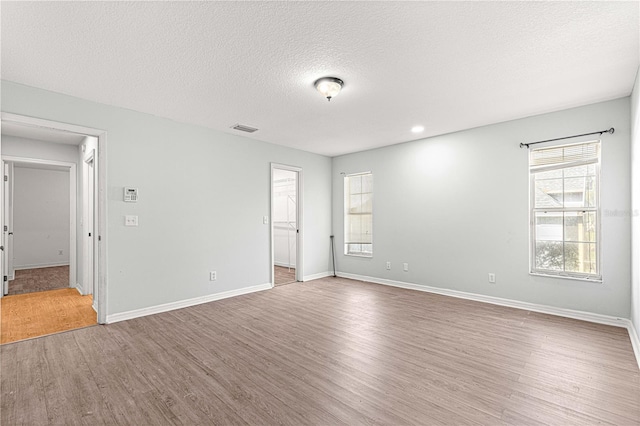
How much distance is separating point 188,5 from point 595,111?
14.5 ft

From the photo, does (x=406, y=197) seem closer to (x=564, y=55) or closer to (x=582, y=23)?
(x=564, y=55)

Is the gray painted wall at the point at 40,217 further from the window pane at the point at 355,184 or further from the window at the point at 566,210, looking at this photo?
the window at the point at 566,210

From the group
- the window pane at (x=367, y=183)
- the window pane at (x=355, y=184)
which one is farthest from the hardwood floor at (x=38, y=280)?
the window pane at (x=367, y=183)

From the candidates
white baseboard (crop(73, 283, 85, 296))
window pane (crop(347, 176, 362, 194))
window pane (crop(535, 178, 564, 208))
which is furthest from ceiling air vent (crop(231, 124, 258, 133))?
window pane (crop(535, 178, 564, 208))

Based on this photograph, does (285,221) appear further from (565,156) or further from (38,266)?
(38,266)

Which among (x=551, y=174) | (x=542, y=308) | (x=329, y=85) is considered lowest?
(x=542, y=308)

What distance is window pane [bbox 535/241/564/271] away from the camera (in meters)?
3.93

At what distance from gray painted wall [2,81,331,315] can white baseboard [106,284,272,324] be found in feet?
0.18

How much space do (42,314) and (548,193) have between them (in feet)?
22.2

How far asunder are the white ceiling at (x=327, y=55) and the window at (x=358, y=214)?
91.2 inches

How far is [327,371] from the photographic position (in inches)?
97.6

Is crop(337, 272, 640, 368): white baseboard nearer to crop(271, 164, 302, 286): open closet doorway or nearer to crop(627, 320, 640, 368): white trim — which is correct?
crop(627, 320, 640, 368): white trim

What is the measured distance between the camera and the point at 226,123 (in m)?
4.42

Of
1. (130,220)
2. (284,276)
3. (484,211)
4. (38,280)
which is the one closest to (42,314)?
(130,220)
